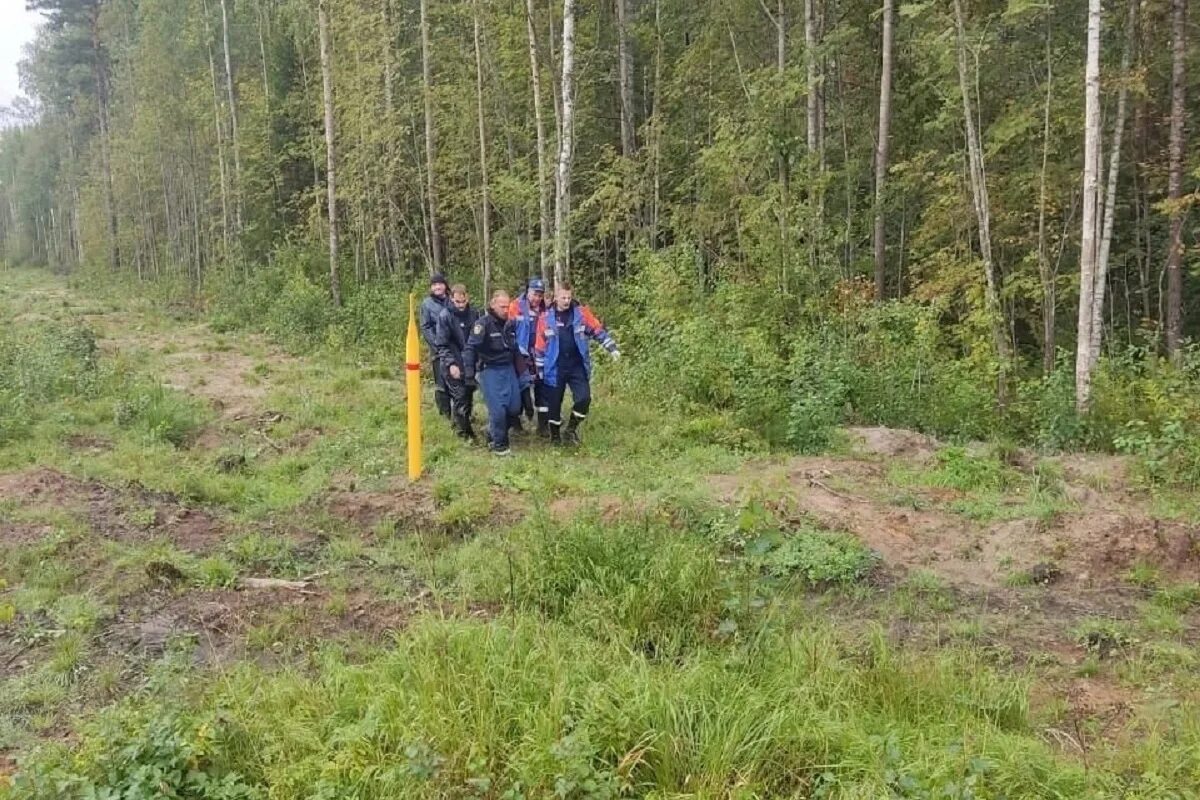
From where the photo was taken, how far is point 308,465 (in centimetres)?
884

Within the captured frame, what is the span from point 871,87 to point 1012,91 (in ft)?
12.3

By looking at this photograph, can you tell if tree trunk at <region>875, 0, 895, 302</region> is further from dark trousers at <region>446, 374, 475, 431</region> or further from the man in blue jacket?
dark trousers at <region>446, 374, 475, 431</region>

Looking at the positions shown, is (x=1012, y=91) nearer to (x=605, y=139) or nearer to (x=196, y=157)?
(x=605, y=139)

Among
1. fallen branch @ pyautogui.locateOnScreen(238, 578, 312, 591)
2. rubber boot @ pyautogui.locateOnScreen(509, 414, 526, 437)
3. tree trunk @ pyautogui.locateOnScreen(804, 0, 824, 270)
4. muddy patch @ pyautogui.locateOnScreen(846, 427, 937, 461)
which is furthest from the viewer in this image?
tree trunk @ pyautogui.locateOnScreen(804, 0, 824, 270)

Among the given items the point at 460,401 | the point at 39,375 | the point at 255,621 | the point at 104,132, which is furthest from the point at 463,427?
the point at 104,132

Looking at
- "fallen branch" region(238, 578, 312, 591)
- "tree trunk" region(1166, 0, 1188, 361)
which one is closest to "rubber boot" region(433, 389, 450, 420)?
"fallen branch" region(238, 578, 312, 591)

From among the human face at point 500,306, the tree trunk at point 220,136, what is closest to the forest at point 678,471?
the human face at point 500,306

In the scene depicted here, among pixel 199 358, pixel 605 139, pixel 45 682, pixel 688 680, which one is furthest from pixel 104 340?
pixel 688 680

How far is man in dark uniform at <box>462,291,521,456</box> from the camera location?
9.15m

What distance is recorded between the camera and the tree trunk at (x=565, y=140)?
500 inches

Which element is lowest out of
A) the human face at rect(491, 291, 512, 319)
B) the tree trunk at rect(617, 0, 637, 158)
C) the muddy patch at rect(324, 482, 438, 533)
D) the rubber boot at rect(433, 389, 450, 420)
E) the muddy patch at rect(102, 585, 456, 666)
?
the muddy patch at rect(102, 585, 456, 666)

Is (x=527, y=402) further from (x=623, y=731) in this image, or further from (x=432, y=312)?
(x=623, y=731)

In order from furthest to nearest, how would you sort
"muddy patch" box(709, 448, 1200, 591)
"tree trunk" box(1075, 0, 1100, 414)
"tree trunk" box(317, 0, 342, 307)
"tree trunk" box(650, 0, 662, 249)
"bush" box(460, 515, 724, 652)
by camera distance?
"tree trunk" box(650, 0, 662, 249) → "tree trunk" box(317, 0, 342, 307) → "tree trunk" box(1075, 0, 1100, 414) → "muddy patch" box(709, 448, 1200, 591) → "bush" box(460, 515, 724, 652)

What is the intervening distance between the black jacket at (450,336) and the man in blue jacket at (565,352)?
32.9 inches
